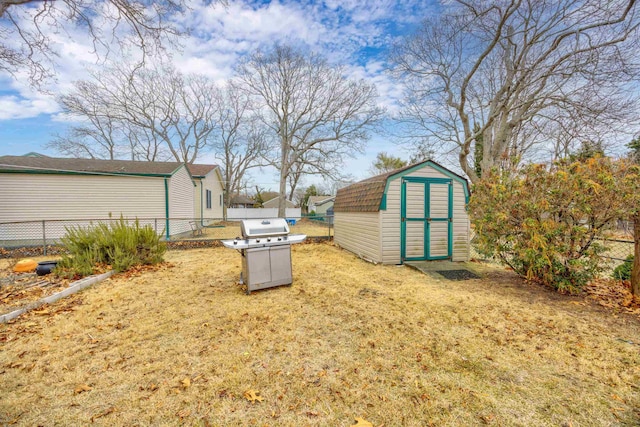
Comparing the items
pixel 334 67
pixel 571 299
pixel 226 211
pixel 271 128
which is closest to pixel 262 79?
pixel 271 128

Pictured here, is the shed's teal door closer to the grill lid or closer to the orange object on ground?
the grill lid

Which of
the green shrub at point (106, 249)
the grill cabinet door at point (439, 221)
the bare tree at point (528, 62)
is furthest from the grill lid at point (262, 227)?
the bare tree at point (528, 62)

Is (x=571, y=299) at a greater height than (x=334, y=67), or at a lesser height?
lesser

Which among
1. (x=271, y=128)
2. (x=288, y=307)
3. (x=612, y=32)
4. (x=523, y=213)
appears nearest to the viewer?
(x=288, y=307)

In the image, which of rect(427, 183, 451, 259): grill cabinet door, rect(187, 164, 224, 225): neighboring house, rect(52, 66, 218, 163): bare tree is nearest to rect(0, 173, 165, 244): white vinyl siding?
rect(187, 164, 224, 225): neighboring house

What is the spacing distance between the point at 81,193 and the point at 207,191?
8839mm

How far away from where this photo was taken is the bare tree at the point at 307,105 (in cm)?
1867

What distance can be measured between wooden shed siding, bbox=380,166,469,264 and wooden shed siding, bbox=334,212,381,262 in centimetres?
20

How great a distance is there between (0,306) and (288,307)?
4026 mm

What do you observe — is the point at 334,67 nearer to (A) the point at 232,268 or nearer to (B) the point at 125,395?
(A) the point at 232,268

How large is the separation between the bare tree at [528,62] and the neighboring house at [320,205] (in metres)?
23.7

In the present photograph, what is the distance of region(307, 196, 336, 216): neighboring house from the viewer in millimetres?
39112

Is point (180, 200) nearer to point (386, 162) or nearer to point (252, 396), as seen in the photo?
point (252, 396)

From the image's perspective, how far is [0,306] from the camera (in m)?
3.69
